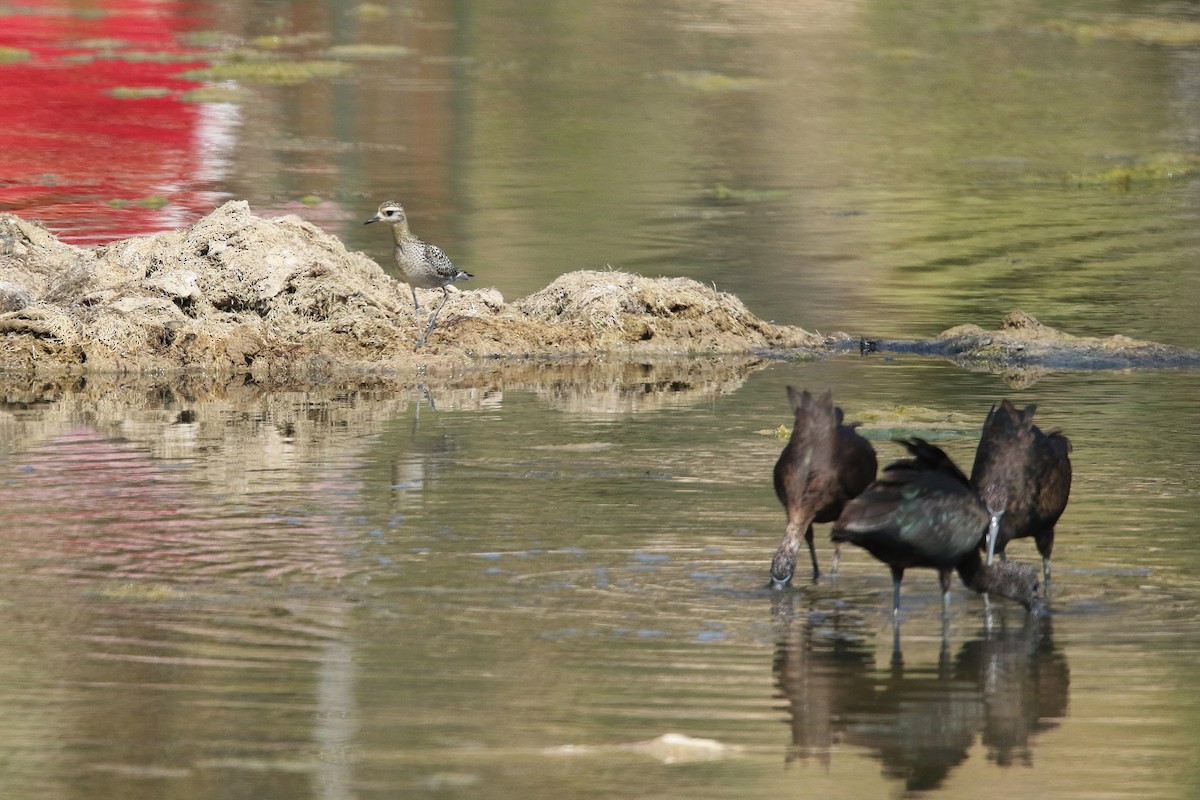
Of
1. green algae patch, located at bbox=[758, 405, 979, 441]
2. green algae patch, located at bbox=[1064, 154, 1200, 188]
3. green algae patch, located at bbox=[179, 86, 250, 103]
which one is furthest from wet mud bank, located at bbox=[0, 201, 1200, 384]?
green algae patch, located at bbox=[179, 86, 250, 103]

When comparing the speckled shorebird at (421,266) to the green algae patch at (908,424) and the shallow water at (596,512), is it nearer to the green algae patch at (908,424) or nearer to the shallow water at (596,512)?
the shallow water at (596,512)

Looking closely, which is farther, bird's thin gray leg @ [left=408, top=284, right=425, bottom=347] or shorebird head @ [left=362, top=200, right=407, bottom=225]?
shorebird head @ [left=362, top=200, right=407, bottom=225]

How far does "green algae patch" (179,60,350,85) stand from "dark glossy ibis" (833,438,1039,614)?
25.2 m

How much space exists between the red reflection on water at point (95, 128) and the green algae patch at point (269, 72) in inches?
18.1

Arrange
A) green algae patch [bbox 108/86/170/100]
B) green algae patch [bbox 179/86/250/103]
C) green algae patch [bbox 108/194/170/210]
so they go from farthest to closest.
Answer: green algae patch [bbox 108/86/170/100] < green algae patch [bbox 179/86/250/103] < green algae patch [bbox 108/194/170/210]

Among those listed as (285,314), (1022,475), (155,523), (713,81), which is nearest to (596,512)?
(155,523)

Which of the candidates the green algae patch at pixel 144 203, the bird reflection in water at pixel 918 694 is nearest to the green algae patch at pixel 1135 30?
the green algae patch at pixel 144 203

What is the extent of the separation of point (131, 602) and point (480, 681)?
1.86 meters

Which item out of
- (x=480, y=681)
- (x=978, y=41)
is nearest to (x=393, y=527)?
(x=480, y=681)

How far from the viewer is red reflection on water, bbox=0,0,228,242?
22.2 meters

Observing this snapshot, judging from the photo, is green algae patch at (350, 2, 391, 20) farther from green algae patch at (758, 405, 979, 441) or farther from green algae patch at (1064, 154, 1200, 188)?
green algae patch at (758, 405, 979, 441)

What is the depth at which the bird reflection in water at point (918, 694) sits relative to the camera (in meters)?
7.26

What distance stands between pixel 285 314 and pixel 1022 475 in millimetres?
7746

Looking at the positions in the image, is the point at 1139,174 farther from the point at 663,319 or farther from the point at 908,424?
the point at 908,424
